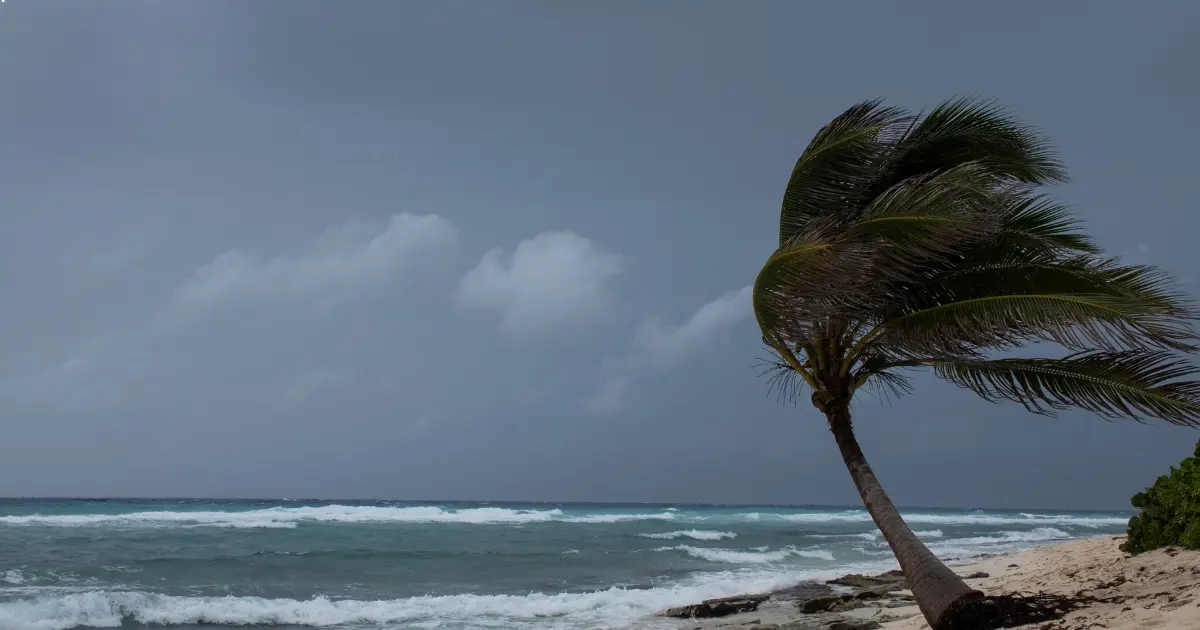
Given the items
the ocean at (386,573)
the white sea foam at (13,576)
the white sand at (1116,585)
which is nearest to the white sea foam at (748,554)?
the ocean at (386,573)

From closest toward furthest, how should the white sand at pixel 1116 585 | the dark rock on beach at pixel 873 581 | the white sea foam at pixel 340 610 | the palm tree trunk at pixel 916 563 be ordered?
the white sand at pixel 1116 585, the palm tree trunk at pixel 916 563, the white sea foam at pixel 340 610, the dark rock on beach at pixel 873 581

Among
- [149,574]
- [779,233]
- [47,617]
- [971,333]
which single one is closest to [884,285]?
[971,333]

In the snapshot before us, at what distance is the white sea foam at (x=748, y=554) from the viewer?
21156 millimetres

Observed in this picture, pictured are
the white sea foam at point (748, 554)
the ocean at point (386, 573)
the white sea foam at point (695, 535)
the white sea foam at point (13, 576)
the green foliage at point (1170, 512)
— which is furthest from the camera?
the white sea foam at point (695, 535)

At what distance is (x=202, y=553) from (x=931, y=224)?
1949 cm

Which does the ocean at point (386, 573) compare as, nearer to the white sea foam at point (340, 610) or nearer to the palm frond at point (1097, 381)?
the white sea foam at point (340, 610)

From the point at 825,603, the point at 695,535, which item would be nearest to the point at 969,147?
the point at 825,603

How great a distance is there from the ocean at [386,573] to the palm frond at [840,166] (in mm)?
5592

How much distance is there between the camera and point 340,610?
1238 centimetres

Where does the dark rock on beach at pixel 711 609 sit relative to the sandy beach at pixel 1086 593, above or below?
below

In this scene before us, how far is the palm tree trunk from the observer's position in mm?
6852

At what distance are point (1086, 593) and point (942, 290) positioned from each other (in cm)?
311

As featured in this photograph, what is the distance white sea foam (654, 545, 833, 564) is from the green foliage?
11.7 meters

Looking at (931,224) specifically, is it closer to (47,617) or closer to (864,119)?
(864,119)
